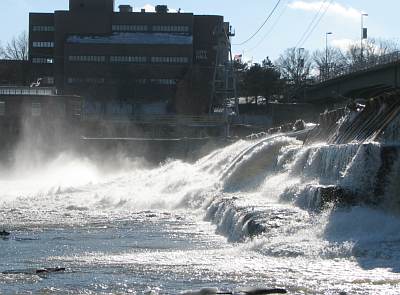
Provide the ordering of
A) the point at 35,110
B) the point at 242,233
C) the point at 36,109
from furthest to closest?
the point at 36,109
the point at 35,110
the point at 242,233

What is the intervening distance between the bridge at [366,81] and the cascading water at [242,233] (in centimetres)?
1527

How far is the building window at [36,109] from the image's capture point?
7375 centimetres

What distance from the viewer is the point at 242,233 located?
75.3 feet

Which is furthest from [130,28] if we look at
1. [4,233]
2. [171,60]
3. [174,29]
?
[4,233]

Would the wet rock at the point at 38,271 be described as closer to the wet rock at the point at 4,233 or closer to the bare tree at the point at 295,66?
the wet rock at the point at 4,233

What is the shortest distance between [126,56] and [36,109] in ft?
116

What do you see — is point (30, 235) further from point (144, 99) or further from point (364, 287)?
point (144, 99)

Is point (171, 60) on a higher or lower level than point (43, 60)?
higher

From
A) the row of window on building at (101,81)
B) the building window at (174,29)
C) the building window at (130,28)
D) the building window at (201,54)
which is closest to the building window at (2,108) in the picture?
the row of window on building at (101,81)

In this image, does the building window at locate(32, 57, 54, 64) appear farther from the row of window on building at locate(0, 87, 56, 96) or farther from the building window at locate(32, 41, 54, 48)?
the row of window on building at locate(0, 87, 56, 96)

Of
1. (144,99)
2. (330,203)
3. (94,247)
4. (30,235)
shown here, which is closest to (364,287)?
(330,203)

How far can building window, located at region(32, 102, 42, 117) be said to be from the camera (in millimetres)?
73750

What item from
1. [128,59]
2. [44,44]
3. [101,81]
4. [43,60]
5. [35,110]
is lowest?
[35,110]

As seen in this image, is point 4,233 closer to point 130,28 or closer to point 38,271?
point 38,271
